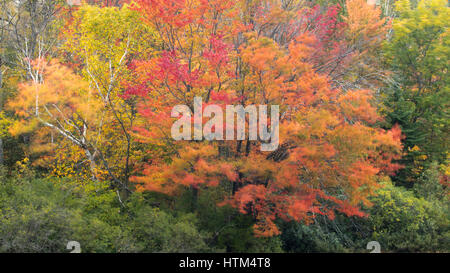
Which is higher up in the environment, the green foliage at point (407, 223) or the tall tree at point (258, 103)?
the tall tree at point (258, 103)

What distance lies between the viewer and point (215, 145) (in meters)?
11.7

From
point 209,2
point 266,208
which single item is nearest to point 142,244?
point 266,208

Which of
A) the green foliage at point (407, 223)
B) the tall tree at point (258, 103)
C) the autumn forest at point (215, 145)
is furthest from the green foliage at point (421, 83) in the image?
the tall tree at point (258, 103)

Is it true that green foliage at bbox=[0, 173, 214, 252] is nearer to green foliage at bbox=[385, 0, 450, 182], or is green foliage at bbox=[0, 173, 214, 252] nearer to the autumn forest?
the autumn forest

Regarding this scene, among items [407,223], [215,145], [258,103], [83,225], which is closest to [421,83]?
[407,223]

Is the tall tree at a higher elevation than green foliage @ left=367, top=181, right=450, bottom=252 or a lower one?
higher

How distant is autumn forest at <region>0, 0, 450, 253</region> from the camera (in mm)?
10281

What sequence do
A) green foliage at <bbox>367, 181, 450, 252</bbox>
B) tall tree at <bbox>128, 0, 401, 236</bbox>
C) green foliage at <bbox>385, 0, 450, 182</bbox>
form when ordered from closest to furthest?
tall tree at <bbox>128, 0, 401, 236</bbox>
green foliage at <bbox>367, 181, 450, 252</bbox>
green foliage at <bbox>385, 0, 450, 182</bbox>

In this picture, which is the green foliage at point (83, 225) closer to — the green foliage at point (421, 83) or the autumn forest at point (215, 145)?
the autumn forest at point (215, 145)

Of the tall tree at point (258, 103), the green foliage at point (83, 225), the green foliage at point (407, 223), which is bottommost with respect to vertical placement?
the green foliage at point (407, 223)

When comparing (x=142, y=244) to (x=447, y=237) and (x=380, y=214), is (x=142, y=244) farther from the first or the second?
(x=447, y=237)

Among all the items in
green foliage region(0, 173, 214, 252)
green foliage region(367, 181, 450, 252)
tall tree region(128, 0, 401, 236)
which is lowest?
green foliage region(367, 181, 450, 252)

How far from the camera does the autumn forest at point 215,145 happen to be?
10281mm

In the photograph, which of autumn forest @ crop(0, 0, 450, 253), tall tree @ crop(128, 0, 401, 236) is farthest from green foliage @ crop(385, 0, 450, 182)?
tall tree @ crop(128, 0, 401, 236)
